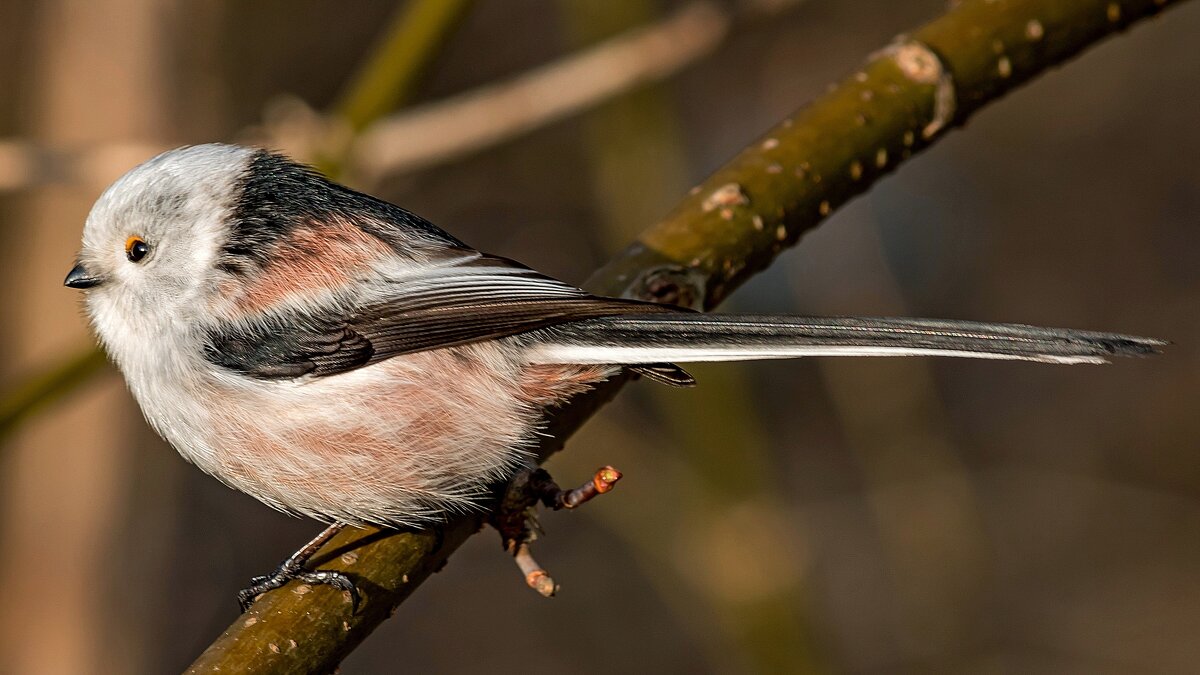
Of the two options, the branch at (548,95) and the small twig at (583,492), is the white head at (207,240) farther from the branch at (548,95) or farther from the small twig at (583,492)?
the branch at (548,95)

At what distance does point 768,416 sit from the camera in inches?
254

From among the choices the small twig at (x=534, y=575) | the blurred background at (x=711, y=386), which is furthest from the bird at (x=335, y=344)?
the blurred background at (x=711, y=386)

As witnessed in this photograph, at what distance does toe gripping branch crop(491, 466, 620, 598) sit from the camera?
6.57ft

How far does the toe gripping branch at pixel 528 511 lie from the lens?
200 centimetres

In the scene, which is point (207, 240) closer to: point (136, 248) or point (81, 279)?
point (136, 248)

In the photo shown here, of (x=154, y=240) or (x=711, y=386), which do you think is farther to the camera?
(x=711, y=386)

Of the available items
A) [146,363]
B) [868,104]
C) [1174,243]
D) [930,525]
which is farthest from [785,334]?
[1174,243]

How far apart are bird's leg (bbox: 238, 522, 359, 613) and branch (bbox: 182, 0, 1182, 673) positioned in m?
0.04

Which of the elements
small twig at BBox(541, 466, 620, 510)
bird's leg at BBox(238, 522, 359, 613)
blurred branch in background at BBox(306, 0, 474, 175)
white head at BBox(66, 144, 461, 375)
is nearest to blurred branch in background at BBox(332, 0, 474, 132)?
blurred branch in background at BBox(306, 0, 474, 175)

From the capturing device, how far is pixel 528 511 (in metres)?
2.17

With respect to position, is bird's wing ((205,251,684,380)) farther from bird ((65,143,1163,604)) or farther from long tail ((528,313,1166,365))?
long tail ((528,313,1166,365))

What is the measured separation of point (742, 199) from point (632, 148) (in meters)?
1.36

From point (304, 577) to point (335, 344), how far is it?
511 mm

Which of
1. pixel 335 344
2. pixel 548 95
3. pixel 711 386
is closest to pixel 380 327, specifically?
pixel 335 344
